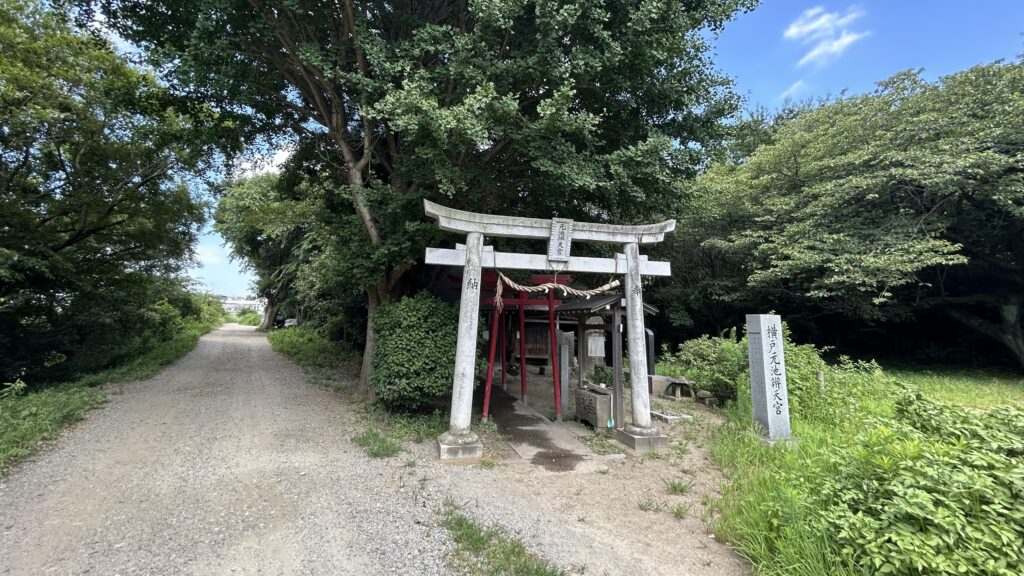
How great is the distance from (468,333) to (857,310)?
14239 mm

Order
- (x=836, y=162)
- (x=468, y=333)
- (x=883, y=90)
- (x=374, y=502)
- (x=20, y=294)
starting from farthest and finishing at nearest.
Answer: (x=883, y=90) → (x=836, y=162) → (x=20, y=294) → (x=468, y=333) → (x=374, y=502)

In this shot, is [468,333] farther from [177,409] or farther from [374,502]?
[177,409]

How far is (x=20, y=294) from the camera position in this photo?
34.1ft

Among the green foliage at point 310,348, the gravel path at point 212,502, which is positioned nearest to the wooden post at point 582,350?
the gravel path at point 212,502

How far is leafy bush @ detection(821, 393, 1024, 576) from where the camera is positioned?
233cm

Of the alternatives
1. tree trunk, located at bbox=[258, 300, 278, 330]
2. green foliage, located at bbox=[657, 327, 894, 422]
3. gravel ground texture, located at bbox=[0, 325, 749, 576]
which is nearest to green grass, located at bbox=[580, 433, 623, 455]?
gravel ground texture, located at bbox=[0, 325, 749, 576]

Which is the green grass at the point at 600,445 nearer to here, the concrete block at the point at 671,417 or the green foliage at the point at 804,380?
the concrete block at the point at 671,417

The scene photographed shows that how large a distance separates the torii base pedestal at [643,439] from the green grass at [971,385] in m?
5.58

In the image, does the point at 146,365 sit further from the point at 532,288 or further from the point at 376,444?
the point at 532,288

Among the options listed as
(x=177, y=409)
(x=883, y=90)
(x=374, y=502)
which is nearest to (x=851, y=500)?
(x=374, y=502)

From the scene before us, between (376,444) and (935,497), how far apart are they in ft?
17.9

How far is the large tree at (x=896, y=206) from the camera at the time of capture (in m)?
11.0

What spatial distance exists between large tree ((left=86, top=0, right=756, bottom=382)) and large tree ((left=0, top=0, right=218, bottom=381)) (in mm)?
2182

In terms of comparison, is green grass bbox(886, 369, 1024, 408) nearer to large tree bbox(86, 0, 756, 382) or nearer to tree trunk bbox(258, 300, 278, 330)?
large tree bbox(86, 0, 756, 382)
